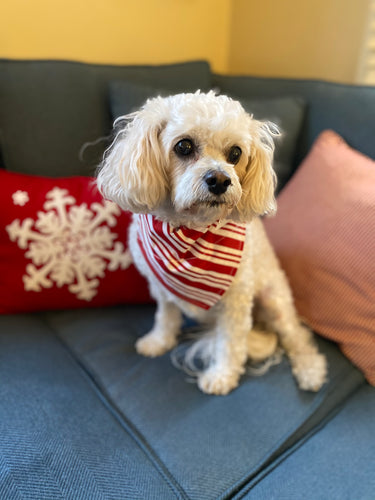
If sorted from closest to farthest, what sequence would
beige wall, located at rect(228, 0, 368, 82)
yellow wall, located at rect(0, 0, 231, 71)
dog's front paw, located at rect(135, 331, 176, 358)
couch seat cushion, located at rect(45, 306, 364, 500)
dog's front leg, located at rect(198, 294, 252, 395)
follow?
1. couch seat cushion, located at rect(45, 306, 364, 500)
2. dog's front leg, located at rect(198, 294, 252, 395)
3. dog's front paw, located at rect(135, 331, 176, 358)
4. yellow wall, located at rect(0, 0, 231, 71)
5. beige wall, located at rect(228, 0, 368, 82)

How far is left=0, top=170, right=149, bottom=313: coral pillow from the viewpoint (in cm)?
115

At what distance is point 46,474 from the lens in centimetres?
77

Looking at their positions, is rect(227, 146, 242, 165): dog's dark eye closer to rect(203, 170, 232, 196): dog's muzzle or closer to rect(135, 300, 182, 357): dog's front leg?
rect(203, 170, 232, 196): dog's muzzle

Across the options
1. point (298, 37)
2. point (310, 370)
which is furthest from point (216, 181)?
point (298, 37)

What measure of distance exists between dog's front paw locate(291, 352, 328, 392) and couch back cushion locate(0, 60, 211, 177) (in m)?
0.94

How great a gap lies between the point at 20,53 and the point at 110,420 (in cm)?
128

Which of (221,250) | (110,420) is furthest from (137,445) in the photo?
(221,250)

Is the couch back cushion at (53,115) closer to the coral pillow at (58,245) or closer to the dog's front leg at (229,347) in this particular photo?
the coral pillow at (58,245)

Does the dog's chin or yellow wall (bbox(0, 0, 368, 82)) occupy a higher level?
yellow wall (bbox(0, 0, 368, 82))

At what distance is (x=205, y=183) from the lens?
0.78m

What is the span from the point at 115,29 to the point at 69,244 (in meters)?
0.94

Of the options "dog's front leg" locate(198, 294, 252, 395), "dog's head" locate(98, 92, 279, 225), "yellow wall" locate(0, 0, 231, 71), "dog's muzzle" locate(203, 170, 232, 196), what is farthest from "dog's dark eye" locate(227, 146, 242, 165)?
"yellow wall" locate(0, 0, 231, 71)

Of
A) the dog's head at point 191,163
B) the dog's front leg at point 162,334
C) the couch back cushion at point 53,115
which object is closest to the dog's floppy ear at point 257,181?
the dog's head at point 191,163

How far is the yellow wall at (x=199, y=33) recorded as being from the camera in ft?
4.43
